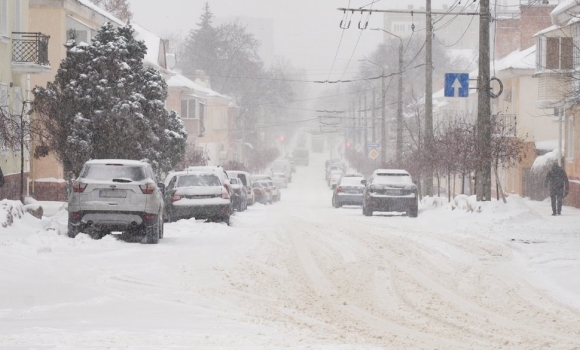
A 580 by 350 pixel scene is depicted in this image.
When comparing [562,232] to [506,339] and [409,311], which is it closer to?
[409,311]

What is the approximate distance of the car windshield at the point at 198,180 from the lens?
26781 mm

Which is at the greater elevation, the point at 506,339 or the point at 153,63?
the point at 153,63

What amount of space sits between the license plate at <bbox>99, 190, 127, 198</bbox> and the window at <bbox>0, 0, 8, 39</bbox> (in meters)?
15.8

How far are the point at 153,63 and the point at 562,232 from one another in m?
41.8

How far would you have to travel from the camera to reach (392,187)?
113 feet

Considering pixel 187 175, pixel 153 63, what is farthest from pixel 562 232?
pixel 153 63

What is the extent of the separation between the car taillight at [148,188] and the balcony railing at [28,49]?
16.5m

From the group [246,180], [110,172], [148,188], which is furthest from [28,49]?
[148,188]

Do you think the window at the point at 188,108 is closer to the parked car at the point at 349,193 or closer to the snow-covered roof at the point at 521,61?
the snow-covered roof at the point at 521,61

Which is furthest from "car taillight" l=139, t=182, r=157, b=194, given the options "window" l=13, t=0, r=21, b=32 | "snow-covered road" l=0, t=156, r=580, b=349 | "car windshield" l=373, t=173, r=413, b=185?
"window" l=13, t=0, r=21, b=32

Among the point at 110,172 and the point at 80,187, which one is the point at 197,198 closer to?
the point at 110,172

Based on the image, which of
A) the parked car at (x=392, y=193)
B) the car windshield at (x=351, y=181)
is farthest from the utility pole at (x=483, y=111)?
the car windshield at (x=351, y=181)

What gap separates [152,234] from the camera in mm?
20656

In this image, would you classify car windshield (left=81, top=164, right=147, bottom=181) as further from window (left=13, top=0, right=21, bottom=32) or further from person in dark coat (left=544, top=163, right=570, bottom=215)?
window (left=13, top=0, right=21, bottom=32)
